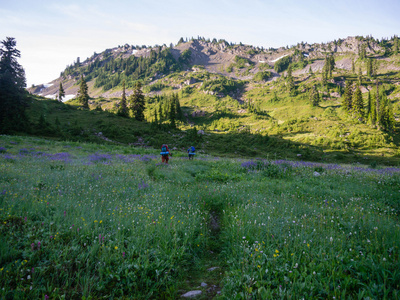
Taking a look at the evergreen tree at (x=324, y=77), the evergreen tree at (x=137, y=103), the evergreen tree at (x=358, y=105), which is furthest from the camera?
the evergreen tree at (x=324, y=77)

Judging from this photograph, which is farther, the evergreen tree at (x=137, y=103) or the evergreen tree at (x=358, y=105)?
the evergreen tree at (x=358, y=105)

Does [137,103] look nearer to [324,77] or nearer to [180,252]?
[180,252]

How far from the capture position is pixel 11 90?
4028 cm

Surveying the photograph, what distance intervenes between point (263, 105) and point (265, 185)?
6910 inches

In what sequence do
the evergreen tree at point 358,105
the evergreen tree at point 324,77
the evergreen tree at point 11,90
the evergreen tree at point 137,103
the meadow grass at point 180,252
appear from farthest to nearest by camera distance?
the evergreen tree at point 324,77 → the evergreen tree at point 358,105 → the evergreen tree at point 137,103 → the evergreen tree at point 11,90 → the meadow grass at point 180,252

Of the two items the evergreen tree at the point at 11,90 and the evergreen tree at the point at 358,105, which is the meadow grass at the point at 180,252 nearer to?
the evergreen tree at the point at 11,90

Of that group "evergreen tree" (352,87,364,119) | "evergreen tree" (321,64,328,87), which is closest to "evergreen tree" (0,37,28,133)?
"evergreen tree" (352,87,364,119)

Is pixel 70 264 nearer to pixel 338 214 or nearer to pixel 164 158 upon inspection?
pixel 338 214

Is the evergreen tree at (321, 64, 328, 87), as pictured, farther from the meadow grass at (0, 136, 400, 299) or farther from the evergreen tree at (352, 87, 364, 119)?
the meadow grass at (0, 136, 400, 299)

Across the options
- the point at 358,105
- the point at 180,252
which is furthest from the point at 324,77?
the point at 180,252

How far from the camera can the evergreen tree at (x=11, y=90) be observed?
3784 centimetres

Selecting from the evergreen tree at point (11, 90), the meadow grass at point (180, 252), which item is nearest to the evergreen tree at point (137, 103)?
the evergreen tree at point (11, 90)

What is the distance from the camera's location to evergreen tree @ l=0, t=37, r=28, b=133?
37844 millimetres

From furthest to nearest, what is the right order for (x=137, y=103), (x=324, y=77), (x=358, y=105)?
(x=324, y=77), (x=358, y=105), (x=137, y=103)
